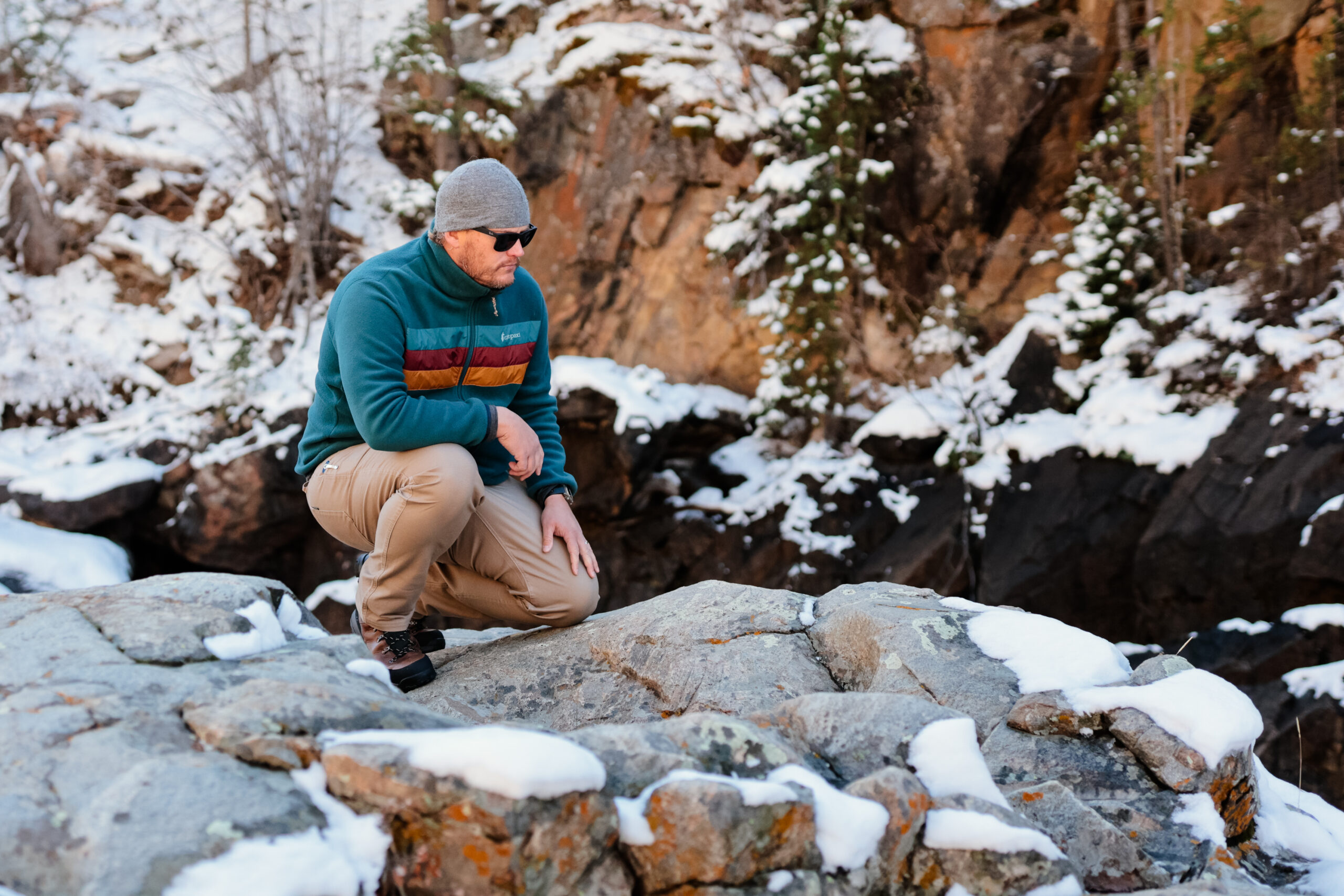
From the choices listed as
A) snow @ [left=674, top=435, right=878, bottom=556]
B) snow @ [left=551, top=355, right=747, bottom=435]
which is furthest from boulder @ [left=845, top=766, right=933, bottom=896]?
snow @ [left=551, top=355, right=747, bottom=435]

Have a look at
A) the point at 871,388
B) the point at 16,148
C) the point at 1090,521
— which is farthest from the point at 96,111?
the point at 1090,521

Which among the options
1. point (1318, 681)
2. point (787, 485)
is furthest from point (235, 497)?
point (1318, 681)

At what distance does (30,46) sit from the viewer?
9.28 metres

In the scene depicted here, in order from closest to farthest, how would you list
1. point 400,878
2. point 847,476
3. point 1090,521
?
point 400,878
point 1090,521
point 847,476

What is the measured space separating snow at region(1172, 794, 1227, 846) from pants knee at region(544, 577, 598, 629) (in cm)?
169

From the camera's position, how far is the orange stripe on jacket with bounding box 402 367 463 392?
8.55 feet

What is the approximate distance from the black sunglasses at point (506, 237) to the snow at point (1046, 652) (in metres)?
1.69

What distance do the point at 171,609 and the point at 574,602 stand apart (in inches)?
46.7

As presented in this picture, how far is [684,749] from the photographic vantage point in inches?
65.2

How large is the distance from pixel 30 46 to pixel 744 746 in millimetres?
11103

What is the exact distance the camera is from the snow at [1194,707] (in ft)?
6.59

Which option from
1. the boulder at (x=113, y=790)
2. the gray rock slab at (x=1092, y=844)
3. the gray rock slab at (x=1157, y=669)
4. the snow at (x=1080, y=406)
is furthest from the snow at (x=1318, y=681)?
the boulder at (x=113, y=790)

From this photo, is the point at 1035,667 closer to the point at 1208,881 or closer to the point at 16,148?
the point at 1208,881

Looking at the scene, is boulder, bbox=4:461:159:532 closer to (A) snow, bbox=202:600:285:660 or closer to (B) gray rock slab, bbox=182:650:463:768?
(A) snow, bbox=202:600:285:660
